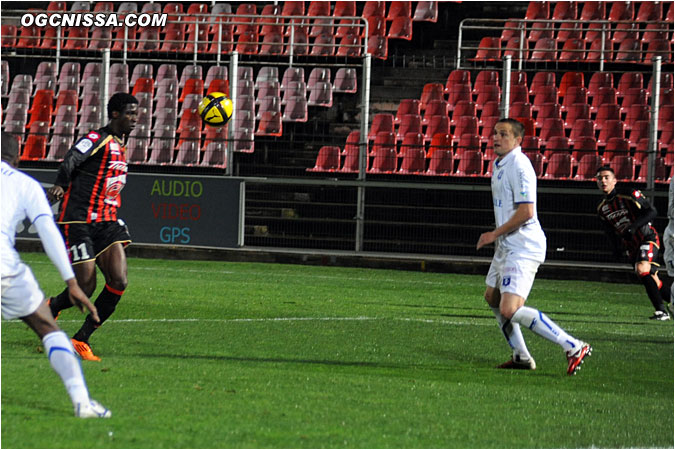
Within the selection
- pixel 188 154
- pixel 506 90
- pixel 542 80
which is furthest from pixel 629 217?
pixel 188 154

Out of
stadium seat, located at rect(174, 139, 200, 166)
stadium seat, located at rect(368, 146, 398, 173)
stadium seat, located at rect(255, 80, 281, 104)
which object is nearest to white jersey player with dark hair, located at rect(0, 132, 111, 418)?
stadium seat, located at rect(368, 146, 398, 173)

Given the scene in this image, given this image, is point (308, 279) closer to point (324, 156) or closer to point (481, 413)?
point (324, 156)

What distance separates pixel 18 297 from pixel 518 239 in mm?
3924

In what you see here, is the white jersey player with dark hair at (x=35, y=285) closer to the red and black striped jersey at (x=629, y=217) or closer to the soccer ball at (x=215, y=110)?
the red and black striped jersey at (x=629, y=217)

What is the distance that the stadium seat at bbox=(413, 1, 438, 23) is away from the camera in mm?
22922

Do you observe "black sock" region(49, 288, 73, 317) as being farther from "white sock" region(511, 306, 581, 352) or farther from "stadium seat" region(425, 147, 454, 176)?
"stadium seat" region(425, 147, 454, 176)

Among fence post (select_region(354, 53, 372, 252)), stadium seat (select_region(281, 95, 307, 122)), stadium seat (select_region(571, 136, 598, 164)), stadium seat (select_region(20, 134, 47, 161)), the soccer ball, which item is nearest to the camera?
the soccer ball

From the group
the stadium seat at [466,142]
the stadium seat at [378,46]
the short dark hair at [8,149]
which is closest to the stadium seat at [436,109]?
the stadium seat at [466,142]

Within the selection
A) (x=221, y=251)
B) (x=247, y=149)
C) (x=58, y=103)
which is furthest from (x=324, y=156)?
(x=58, y=103)

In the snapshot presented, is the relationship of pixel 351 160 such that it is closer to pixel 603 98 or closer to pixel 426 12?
pixel 603 98

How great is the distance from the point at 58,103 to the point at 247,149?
527 centimetres

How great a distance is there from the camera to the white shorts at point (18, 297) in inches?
220

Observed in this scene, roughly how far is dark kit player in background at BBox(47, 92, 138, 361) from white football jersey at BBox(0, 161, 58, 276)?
271 centimetres

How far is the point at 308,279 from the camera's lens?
15555mm
